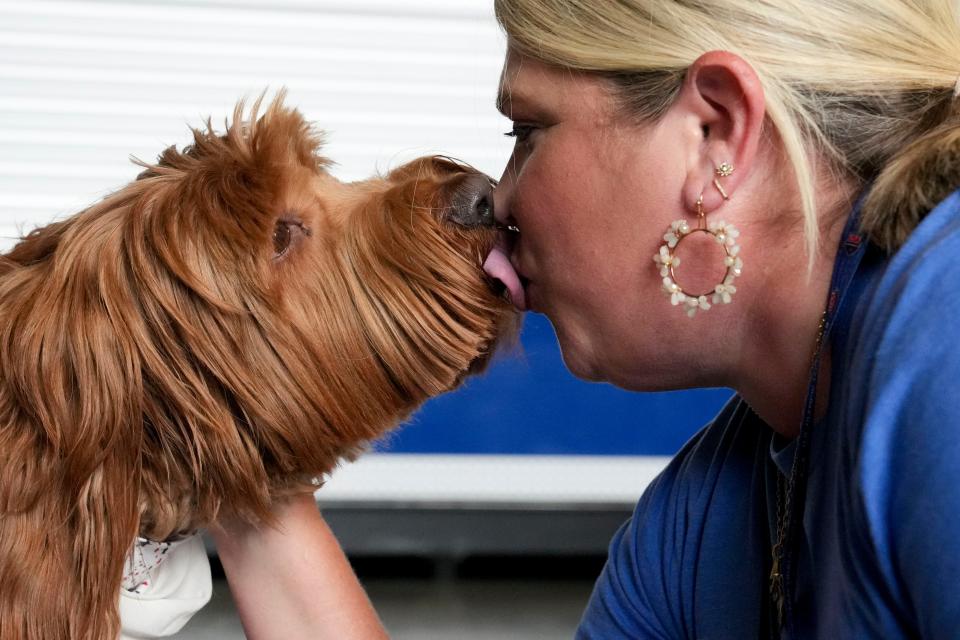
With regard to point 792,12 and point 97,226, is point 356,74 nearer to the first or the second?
point 97,226

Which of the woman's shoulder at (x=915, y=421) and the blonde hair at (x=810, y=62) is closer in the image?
the woman's shoulder at (x=915, y=421)

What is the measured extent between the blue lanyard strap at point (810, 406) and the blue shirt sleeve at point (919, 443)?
0.09m

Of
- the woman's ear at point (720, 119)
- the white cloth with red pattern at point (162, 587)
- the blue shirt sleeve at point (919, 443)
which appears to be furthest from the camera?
the white cloth with red pattern at point (162, 587)

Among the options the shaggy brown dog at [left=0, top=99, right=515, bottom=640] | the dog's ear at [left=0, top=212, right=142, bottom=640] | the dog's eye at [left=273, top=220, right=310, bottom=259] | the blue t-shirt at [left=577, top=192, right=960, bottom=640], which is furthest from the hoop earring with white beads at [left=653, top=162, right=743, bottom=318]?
the dog's ear at [left=0, top=212, right=142, bottom=640]

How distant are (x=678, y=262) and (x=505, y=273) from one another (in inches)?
8.6

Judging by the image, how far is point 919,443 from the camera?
88 centimetres

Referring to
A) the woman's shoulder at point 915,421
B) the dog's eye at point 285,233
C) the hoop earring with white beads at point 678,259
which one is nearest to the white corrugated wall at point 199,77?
the dog's eye at point 285,233

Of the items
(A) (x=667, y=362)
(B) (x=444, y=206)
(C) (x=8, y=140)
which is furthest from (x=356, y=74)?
(A) (x=667, y=362)

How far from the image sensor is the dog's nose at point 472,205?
1271 mm

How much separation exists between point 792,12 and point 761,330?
1.06 feet

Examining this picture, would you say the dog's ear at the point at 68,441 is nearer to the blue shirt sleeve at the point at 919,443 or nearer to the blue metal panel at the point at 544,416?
the blue shirt sleeve at the point at 919,443

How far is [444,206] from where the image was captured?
1284mm

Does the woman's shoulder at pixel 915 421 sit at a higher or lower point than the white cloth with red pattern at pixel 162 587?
higher

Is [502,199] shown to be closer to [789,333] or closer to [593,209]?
[593,209]
